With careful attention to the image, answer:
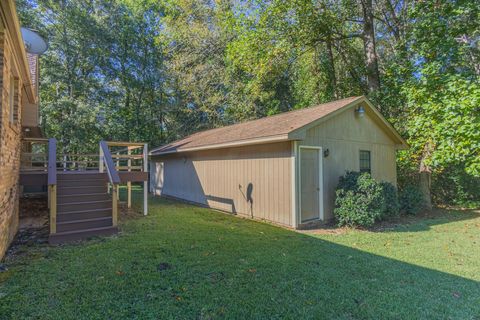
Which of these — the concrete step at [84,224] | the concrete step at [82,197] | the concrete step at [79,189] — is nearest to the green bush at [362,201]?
the concrete step at [84,224]

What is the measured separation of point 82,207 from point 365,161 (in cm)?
823

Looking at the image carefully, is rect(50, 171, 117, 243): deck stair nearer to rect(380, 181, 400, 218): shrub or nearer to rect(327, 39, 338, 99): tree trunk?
rect(380, 181, 400, 218): shrub

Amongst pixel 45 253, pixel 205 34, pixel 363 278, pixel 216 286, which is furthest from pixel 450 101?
pixel 205 34

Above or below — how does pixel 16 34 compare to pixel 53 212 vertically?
above

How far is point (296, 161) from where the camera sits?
673 centimetres

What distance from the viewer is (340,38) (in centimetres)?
1247

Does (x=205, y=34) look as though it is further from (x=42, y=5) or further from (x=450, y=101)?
(x=450, y=101)

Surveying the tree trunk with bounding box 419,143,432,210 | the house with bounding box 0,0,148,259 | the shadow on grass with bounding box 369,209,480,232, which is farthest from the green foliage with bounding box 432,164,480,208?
the house with bounding box 0,0,148,259

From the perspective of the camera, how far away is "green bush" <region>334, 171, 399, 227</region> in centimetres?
661

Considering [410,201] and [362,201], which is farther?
[410,201]

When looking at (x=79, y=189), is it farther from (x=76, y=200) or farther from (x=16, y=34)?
→ (x=16, y=34)

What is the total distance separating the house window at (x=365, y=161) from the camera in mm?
8722

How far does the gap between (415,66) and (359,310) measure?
9.36m

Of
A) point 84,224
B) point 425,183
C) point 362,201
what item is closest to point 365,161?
point 362,201
